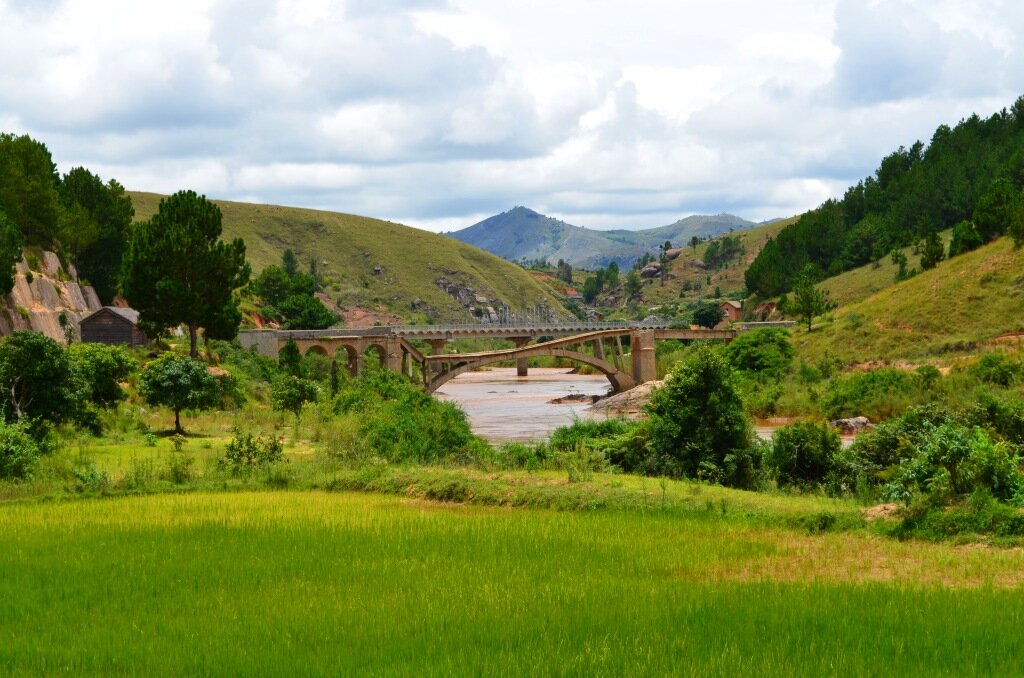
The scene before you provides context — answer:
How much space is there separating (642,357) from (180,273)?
159 ft

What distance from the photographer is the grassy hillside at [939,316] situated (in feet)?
260

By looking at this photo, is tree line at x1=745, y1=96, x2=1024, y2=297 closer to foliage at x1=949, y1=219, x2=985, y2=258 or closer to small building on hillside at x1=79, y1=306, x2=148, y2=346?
foliage at x1=949, y1=219, x2=985, y2=258

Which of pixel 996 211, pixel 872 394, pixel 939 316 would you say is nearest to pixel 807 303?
pixel 939 316

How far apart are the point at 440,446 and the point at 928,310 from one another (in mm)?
61501

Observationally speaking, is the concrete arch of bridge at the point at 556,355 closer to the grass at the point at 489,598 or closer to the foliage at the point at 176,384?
the foliage at the point at 176,384

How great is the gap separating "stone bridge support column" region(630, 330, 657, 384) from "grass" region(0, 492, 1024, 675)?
7931 centimetres

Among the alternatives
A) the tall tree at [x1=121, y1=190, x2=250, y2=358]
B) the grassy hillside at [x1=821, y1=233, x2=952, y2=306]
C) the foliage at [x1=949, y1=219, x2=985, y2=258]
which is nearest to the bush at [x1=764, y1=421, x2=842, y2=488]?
the tall tree at [x1=121, y1=190, x2=250, y2=358]

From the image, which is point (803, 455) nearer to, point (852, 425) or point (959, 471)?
point (959, 471)

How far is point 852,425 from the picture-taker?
60.3 m

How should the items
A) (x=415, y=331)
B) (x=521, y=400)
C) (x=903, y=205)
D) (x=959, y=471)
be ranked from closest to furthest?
(x=959, y=471) < (x=521, y=400) < (x=415, y=331) < (x=903, y=205)

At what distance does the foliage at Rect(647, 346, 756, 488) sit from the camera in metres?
30.9

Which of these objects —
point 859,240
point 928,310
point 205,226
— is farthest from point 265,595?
point 859,240

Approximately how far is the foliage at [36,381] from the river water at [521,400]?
20.0m

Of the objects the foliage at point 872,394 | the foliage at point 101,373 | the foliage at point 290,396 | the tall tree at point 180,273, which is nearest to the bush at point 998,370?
the foliage at point 872,394
